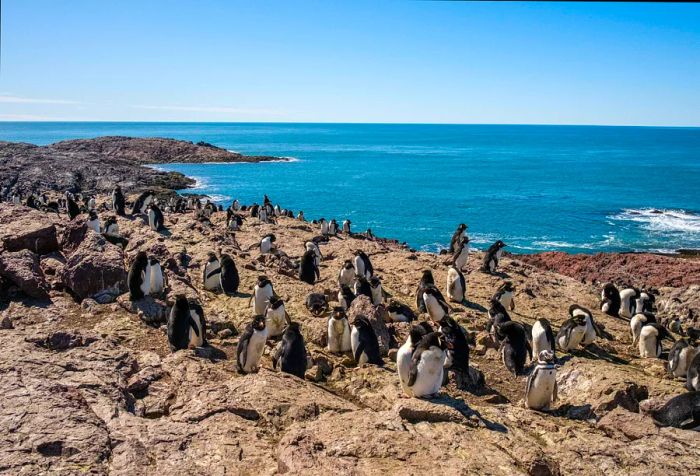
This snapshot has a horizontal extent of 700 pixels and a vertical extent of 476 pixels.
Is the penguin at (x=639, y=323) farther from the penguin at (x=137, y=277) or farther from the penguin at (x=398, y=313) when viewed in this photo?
the penguin at (x=137, y=277)

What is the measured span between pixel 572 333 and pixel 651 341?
2.95 metres

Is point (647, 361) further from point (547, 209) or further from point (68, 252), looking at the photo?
point (547, 209)

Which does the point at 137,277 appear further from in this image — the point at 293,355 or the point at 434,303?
the point at 434,303

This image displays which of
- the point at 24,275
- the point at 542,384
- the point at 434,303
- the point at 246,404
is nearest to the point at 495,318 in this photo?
the point at 434,303

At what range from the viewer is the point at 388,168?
12075cm

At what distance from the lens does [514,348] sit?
12312mm

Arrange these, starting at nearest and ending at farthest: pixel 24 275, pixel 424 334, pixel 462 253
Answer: pixel 424 334, pixel 24 275, pixel 462 253

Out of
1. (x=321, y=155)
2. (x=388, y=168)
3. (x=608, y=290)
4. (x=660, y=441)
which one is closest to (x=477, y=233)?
(x=608, y=290)

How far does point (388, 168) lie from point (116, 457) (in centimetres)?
11644

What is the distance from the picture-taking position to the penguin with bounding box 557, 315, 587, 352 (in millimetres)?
14180

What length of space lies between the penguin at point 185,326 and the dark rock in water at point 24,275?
490 centimetres

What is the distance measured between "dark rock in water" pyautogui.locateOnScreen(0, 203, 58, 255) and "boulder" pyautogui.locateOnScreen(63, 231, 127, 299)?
2741mm

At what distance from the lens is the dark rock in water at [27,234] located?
53.7ft

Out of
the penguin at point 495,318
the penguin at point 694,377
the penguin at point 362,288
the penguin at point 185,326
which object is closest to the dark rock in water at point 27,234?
the penguin at point 185,326
